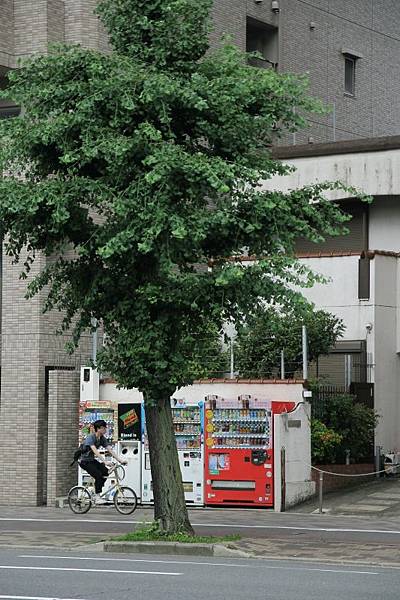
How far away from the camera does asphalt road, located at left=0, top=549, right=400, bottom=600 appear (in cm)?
1421

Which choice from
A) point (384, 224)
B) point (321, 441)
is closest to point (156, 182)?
point (321, 441)

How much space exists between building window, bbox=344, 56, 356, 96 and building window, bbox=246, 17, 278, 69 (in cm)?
397

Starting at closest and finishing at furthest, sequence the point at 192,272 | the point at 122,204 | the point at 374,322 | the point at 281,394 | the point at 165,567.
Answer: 1. the point at 165,567
2. the point at 122,204
3. the point at 192,272
4. the point at 281,394
5. the point at 374,322

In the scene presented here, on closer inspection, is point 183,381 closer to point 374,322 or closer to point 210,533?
point 210,533

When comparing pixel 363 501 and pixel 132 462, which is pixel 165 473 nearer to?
pixel 363 501

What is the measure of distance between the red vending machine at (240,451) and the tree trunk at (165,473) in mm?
6566

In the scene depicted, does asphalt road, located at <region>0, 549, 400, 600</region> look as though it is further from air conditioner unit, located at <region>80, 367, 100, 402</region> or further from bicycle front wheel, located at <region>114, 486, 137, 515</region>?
air conditioner unit, located at <region>80, 367, 100, 402</region>

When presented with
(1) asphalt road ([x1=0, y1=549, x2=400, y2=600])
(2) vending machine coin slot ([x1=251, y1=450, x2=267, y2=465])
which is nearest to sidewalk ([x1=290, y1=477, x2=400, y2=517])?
(2) vending machine coin slot ([x1=251, y1=450, x2=267, y2=465])

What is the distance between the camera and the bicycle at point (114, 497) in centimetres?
2702

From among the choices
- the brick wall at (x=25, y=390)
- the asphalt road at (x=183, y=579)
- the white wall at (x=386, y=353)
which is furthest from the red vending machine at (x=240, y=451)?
the asphalt road at (x=183, y=579)

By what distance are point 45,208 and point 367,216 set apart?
16528 mm

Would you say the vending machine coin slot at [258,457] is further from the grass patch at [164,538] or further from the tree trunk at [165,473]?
the tree trunk at [165,473]

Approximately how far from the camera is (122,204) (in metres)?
19.5

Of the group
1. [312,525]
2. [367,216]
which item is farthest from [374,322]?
[312,525]
